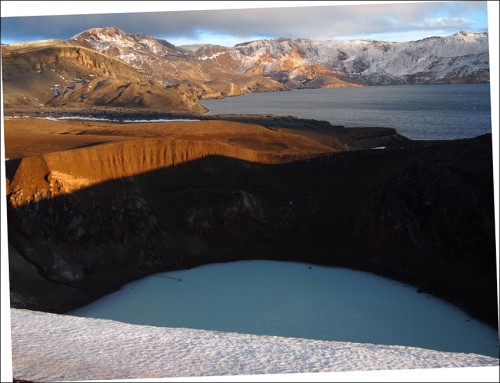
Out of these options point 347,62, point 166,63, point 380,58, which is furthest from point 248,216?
point 166,63

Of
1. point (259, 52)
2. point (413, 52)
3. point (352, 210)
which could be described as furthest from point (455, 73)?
point (352, 210)

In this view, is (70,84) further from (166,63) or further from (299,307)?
(299,307)

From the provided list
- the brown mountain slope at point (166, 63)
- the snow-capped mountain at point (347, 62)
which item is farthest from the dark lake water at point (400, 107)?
the brown mountain slope at point (166, 63)

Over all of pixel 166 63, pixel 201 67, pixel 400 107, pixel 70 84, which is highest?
pixel 166 63

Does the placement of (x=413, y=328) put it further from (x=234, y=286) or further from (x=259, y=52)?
(x=259, y=52)

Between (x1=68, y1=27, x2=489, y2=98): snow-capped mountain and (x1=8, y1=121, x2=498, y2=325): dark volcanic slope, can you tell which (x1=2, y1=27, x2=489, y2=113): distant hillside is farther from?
(x1=8, y1=121, x2=498, y2=325): dark volcanic slope

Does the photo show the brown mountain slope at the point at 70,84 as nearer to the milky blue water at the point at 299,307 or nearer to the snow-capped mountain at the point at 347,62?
the snow-capped mountain at the point at 347,62
